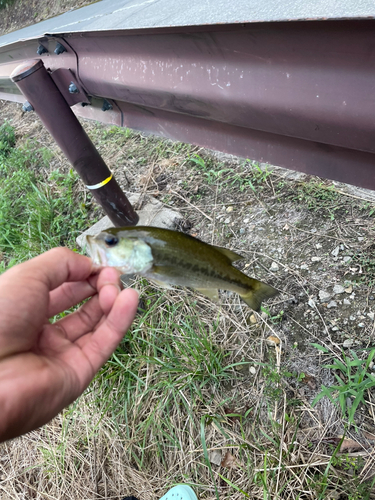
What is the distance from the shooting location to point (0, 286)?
4.45 ft

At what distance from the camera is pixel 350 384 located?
7.20 ft

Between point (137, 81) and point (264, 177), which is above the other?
point (137, 81)

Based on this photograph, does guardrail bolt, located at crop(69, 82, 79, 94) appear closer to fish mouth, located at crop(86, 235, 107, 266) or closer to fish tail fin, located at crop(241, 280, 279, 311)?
fish mouth, located at crop(86, 235, 107, 266)

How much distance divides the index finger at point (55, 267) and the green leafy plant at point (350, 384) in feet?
5.69

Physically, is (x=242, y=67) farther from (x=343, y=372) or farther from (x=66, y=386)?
(x=343, y=372)

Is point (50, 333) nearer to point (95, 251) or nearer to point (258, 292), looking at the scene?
point (95, 251)

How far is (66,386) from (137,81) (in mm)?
1498

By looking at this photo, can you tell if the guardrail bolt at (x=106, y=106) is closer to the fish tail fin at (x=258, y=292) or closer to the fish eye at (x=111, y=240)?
the fish eye at (x=111, y=240)

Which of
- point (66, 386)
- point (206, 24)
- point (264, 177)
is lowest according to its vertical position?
point (264, 177)

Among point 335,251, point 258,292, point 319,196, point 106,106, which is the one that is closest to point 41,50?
point 106,106

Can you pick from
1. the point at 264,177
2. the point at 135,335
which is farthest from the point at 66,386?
the point at 264,177

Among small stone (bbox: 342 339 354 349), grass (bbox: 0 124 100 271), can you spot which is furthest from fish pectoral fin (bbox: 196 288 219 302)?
grass (bbox: 0 124 100 271)

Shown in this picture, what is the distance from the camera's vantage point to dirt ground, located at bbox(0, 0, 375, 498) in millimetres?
2512

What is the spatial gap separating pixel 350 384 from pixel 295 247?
1254 millimetres
